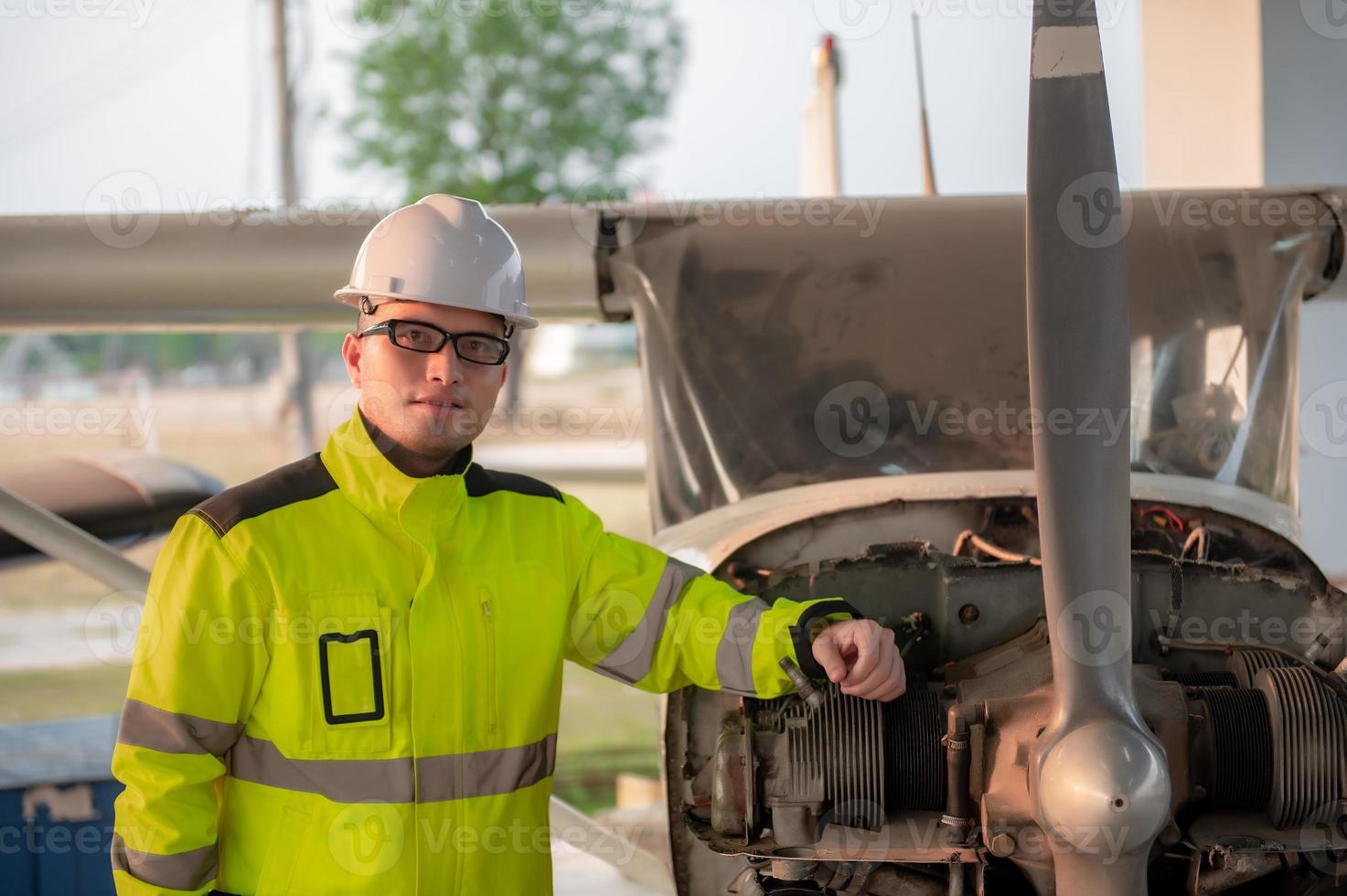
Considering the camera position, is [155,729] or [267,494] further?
[267,494]

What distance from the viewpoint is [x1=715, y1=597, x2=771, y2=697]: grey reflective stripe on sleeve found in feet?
7.47

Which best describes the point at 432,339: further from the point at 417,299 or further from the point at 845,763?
the point at 845,763

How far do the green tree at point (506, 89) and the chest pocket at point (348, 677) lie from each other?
2061 cm

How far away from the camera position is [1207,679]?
2340 millimetres

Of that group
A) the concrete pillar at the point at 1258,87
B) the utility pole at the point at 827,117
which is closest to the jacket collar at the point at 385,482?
the utility pole at the point at 827,117

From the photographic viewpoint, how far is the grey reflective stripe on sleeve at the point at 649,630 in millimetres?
2365

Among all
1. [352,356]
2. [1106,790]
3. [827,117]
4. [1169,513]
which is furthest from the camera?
[827,117]

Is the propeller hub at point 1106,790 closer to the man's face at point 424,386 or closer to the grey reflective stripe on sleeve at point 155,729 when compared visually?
the man's face at point 424,386

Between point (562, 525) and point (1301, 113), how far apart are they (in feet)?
21.5

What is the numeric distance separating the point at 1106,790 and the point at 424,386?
125 centimetres

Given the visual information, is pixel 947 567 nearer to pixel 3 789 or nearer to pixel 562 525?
pixel 562 525

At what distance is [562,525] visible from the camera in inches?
93.6

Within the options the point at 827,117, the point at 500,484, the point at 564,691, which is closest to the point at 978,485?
the point at 500,484

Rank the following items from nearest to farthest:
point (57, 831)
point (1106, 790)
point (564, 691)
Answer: point (1106, 790)
point (57, 831)
point (564, 691)
